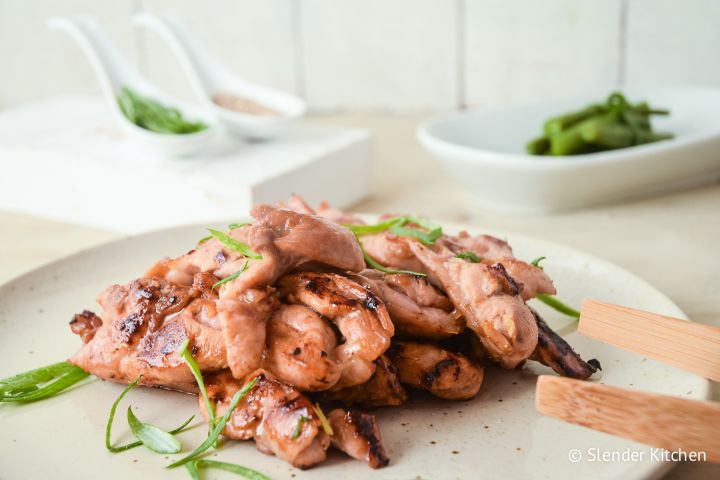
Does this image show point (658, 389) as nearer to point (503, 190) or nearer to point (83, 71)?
point (503, 190)

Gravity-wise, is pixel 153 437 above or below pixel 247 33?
below

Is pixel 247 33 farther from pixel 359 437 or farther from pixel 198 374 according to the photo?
pixel 359 437

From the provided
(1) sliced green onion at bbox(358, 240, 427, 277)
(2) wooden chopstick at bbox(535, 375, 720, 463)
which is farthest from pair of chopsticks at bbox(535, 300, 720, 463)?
(1) sliced green onion at bbox(358, 240, 427, 277)

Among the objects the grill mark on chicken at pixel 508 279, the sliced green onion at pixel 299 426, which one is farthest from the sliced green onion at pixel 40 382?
the grill mark on chicken at pixel 508 279

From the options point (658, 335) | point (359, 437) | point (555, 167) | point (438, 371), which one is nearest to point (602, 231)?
point (555, 167)

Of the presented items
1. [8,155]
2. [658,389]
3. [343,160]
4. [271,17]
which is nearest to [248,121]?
[343,160]

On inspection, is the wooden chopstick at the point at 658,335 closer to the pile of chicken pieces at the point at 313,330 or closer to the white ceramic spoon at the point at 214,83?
the pile of chicken pieces at the point at 313,330
